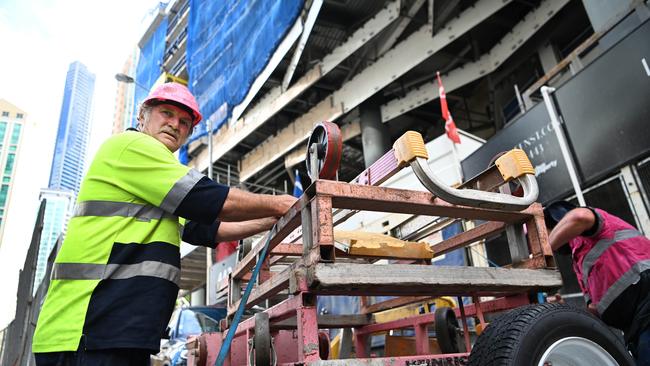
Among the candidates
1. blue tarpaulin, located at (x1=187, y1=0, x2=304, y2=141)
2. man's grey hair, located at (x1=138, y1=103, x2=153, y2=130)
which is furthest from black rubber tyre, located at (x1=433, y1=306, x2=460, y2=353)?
blue tarpaulin, located at (x1=187, y1=0, x2=304, y2=141)

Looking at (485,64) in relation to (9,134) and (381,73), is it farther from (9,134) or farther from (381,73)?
(9,134)

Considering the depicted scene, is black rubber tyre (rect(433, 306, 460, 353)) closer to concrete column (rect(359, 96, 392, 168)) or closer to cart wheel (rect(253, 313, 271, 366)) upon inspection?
cart wheel (rect(253, 313, 271, 366))

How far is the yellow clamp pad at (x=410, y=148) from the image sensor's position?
1.80m

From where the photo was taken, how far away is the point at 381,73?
13.2 metres

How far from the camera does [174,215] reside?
1999 millimetres

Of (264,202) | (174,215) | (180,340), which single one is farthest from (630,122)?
(180,340)

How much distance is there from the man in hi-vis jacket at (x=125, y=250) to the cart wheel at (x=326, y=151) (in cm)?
21

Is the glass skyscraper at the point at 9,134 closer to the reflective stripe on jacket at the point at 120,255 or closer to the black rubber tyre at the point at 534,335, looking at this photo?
the reflective stripe on jacket at the point at 120,255

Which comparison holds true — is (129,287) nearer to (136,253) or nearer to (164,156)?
(136,253)

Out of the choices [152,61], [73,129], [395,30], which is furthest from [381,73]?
[73,129]

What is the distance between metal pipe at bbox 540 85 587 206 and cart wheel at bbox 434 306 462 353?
3822 mm

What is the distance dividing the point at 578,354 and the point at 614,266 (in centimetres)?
121

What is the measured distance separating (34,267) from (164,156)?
4.86m

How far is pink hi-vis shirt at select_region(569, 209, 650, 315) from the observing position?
8.68 ft
